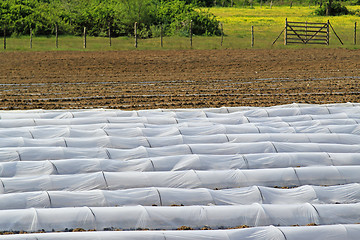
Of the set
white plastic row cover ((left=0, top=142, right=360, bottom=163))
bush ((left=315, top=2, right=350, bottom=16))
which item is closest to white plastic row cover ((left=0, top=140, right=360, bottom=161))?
white plastic row cover ((left=0, top=142, right=360, bottom=163))

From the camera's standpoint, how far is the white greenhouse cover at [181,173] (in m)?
6.29

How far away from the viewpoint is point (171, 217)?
642 centimetres

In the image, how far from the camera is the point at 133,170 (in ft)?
27.6

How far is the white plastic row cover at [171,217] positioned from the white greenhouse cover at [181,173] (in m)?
0.01

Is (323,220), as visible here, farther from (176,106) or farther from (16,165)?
(176,106)

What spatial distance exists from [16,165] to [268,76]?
1353 centimetres

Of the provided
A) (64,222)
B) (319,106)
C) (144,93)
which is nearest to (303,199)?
(64,222)

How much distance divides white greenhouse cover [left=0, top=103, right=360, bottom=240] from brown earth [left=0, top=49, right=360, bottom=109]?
113 inches

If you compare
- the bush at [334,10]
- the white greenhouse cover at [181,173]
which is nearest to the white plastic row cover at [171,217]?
the white greenhouse cover at [181,173]

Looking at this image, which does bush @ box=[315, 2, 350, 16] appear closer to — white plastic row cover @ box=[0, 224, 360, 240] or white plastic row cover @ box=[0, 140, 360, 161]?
white plastic row cover @ box=[0, 140, 360, 161]

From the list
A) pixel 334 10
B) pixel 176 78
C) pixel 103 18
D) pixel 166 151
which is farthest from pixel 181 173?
pixel 334 10

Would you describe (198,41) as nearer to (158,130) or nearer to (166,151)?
(158,130)

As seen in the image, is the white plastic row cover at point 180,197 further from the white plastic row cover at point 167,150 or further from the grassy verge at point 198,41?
the grassy verge at point 198,41

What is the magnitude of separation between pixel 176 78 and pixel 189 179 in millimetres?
12092
